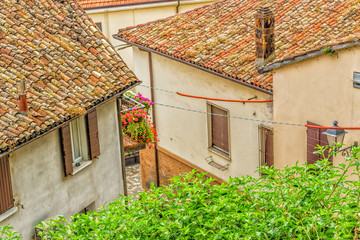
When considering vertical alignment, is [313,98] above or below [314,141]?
above

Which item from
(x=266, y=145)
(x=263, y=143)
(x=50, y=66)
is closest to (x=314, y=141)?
(x=266, y=145)

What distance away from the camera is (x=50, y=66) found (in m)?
12.8

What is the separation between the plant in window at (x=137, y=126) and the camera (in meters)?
15.0

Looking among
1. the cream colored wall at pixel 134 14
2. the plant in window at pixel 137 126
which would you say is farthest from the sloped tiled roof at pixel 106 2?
the plant in window at pixel 137 126

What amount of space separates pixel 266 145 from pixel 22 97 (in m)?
6.50

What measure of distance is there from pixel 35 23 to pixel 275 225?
26.4 ft

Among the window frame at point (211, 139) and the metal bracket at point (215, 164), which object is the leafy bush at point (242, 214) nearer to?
the window frame at point (211, 139)

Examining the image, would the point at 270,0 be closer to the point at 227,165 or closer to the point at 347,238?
the point at 227,165

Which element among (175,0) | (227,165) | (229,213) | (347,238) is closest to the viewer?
(347,238)

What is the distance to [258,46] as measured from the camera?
49.7 ft

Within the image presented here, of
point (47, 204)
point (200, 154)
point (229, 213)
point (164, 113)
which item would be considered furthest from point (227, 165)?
point (229, 213)

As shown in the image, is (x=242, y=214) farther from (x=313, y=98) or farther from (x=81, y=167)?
(x=313, y=98)

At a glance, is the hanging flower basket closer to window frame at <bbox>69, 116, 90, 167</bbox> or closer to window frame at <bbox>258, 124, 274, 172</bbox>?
window frame at <bbox>69, 116, 90, 167</bbox>

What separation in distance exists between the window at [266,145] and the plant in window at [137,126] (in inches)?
99.6
